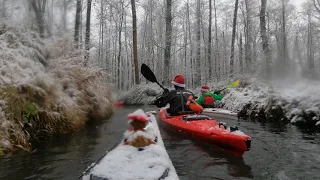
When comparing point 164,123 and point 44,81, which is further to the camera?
point 164,123

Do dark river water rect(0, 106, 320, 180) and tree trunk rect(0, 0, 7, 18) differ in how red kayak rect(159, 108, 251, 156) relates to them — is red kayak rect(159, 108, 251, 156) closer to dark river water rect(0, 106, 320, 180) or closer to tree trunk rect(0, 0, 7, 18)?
dark river water rect(0, 106, 320, 180)

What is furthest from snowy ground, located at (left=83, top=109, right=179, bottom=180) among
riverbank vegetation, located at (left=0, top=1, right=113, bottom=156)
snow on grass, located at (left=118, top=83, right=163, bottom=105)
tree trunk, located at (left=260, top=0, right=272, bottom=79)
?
snow on grass, located at (left=118, top=83, right=163, bottom=105)

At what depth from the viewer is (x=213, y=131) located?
5500 millimetres

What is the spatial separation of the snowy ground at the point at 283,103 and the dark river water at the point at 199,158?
1.07 m

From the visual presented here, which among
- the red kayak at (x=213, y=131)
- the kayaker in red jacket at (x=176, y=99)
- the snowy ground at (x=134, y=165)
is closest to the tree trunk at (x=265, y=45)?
the kayaker in red jacket at (x=176, y=99)

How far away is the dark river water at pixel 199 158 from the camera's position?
13.5ft

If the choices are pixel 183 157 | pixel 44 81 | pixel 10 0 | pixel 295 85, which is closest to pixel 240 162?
pixel 183 157

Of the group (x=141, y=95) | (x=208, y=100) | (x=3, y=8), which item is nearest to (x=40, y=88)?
(x=3, y=8)

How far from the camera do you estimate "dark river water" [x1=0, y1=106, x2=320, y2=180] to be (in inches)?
163

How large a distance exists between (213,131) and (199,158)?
70 centimetres

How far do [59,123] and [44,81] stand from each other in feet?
3.41

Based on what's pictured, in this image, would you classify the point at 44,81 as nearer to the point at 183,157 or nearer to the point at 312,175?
the point at 183,157

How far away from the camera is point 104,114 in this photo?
923 cm

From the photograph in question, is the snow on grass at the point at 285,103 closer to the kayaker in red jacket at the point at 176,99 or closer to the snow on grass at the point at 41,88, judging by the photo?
the kayaker in red jacket at the point at 176,99
